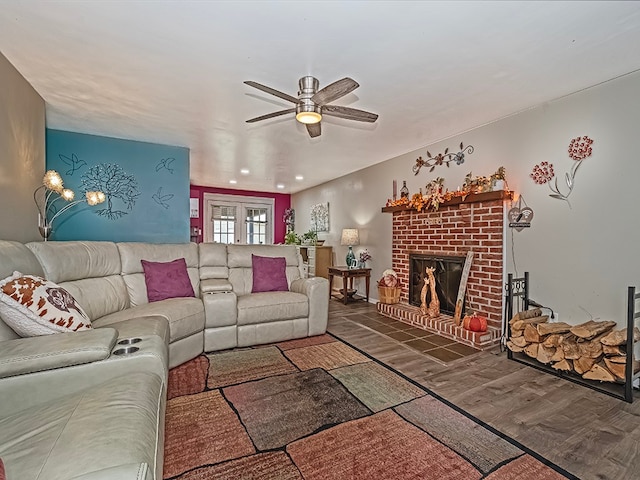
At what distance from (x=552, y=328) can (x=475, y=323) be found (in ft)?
2.21

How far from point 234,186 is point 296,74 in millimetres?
5575

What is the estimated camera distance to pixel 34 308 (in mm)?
1624

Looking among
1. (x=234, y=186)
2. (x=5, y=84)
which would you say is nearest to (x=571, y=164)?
(x=5, y=84)

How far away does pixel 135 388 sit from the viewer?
129 cm

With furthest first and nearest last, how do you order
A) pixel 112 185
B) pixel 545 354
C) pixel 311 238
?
pixel 311 238 < pixel 112 185 < pixel 545 354

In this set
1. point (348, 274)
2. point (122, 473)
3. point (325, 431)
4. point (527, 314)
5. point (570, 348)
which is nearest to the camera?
point (122, 473)

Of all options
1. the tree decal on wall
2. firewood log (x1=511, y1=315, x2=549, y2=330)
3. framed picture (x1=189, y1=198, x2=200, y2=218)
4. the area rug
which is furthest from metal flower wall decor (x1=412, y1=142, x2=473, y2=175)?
framed picture (x1=189, y1=198, x2=200, y2=218)

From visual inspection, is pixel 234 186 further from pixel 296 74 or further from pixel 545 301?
pixel 545 301

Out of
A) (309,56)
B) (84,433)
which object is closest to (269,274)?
(309,56)

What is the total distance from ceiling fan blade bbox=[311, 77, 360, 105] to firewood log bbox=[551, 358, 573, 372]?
268 centimetres

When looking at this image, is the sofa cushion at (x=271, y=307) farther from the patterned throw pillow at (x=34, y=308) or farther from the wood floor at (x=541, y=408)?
the patterned throw pillow at (x=34, y=308)

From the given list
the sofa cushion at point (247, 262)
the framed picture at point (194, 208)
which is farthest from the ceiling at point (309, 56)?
the framed picture at point (194, 208)

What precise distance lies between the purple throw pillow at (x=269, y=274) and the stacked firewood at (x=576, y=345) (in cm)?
245

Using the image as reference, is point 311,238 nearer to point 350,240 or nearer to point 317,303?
point 350,240
